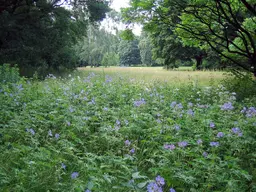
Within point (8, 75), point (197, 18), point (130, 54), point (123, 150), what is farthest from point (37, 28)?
point (130, 54)

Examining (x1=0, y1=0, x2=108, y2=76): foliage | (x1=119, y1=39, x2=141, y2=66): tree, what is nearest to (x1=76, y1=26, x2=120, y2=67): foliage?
(x1=0, y1=0, x2=108, y2=76): foliage

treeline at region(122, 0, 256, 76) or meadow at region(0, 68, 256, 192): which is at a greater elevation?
treeline at region(122, 0, 256, 76)

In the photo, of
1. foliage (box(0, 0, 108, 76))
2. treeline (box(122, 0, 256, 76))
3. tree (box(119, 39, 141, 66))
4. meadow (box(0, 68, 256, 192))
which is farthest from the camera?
tree (box(119, 39, 141, 66))

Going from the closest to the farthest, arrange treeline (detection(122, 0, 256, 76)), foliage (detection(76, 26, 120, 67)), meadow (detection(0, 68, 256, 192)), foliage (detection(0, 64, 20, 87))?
meadow (detection(0, 68, 256, 192)) < treeline (detection(122, 0, 256, 76)) < foliage (detection(0, 64, 20, 87)) < foliage (detection(76, 26, 120, 67))

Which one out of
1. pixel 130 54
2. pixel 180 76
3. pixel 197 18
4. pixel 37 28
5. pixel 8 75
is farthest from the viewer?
pixel 130 54

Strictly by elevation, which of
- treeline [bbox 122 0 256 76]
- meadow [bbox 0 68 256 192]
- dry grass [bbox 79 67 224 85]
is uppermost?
treeline [bbox 122 0 256 76]

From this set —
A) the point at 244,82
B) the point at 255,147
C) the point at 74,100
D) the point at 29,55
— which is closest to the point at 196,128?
the point at 255,147

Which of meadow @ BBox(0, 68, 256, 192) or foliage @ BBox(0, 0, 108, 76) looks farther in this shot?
foliage @ BBox(0, 0, 108, 76)

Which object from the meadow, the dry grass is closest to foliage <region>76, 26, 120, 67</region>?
the dry grass

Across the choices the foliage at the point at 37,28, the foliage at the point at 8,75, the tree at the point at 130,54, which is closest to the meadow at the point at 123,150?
the foliage at the point at 8,75

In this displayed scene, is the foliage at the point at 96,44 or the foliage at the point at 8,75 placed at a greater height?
the foliage at the point at 96,44

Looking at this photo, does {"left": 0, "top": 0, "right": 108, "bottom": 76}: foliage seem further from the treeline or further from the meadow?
the meadow

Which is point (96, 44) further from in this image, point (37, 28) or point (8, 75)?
point (8, 75)

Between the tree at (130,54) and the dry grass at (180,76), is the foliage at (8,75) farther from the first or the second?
the tree at (130,54)
